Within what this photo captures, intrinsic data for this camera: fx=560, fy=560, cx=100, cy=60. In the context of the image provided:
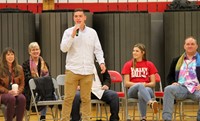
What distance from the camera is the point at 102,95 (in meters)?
9.05

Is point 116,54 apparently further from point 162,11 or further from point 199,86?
point 199,86

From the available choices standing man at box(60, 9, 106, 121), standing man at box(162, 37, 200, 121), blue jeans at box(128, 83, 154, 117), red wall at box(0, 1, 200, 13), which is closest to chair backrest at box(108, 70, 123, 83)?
blue jeans at box(128, 83, 154, 117)

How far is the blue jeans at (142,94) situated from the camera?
8.85 m

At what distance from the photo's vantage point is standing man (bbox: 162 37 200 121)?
8.64m

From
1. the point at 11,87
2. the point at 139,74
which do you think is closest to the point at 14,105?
the point at 11,87

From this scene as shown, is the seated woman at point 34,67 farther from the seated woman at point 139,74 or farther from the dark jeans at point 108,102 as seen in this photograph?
the seated woman at point 139,74

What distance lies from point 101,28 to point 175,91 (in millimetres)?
3801

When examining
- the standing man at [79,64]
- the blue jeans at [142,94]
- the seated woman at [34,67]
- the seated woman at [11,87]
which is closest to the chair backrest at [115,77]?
the blue jeans at [142,94]

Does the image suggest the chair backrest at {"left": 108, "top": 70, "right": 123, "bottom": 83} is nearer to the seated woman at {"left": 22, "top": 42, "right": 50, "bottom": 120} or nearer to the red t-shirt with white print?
the red t-shirt with white print

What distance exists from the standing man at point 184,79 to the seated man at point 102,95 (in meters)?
0.82

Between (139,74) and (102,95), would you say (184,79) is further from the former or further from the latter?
(102,95)

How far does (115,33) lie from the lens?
1192 cm

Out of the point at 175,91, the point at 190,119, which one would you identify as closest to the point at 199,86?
the point at 175,91

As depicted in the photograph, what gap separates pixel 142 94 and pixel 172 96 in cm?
50
